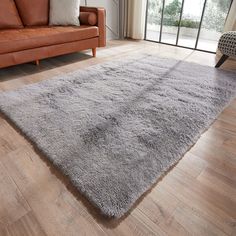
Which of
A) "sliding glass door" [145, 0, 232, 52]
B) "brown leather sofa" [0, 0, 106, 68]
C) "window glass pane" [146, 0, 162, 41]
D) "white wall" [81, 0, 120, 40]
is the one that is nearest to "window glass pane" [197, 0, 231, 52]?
"sliding glass door" [145, 0, 232, 52]

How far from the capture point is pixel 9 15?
2.38 meters

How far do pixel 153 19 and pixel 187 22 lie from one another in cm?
68

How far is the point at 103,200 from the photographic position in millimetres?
914

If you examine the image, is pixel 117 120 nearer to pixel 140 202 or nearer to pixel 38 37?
pixel 140 202

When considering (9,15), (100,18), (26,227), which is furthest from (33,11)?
(26,227)

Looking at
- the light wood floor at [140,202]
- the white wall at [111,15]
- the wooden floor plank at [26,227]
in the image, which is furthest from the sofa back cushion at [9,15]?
the wooden floor plank at [26,227]

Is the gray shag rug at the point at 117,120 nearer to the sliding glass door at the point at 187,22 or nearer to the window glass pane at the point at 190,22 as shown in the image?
the sliding glass door at the point at 187,22

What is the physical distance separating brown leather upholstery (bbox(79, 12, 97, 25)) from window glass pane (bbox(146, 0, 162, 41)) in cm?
168

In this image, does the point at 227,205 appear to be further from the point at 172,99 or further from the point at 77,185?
the point at 172,99

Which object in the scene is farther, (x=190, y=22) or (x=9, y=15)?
(x=190, y=22)

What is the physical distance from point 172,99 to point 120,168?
0.96m

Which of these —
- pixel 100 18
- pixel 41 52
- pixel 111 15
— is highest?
pixel 100 18

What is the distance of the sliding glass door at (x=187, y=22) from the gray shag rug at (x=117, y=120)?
1.41m

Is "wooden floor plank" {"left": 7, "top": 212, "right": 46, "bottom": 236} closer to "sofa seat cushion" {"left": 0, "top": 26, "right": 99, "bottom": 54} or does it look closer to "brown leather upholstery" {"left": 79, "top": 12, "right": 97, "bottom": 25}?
"sofa seat cushion" {"left": 0, "top": 26, "right": 99, "bottom": 54}
